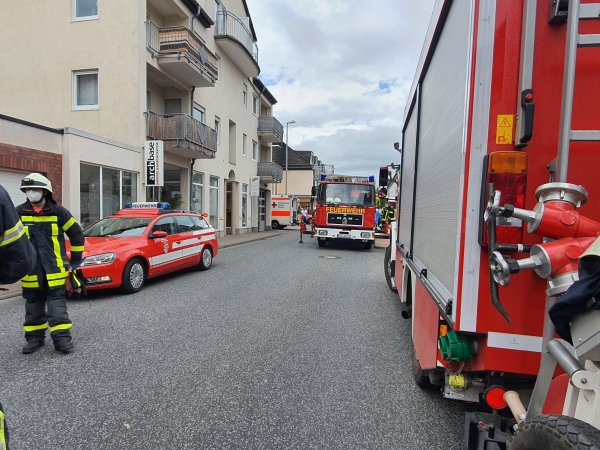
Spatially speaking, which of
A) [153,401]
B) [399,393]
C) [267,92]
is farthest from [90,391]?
[267,92]

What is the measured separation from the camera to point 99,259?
6391 mm

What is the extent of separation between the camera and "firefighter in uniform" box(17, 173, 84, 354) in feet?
13.0

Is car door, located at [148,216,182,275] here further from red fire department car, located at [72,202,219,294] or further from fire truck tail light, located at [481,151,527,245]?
fire truck tail light, located at [481,151,527,245]

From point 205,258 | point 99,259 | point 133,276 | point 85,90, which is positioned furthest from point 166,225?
point 85,90

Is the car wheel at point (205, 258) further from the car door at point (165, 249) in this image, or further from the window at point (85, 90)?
the window at point (85, 90)

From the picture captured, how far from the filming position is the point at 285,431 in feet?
8.66

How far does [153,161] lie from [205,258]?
6015 millimetres

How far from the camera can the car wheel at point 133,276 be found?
669 centimetres

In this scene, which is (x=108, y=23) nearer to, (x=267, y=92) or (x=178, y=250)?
(x=178, y=250)

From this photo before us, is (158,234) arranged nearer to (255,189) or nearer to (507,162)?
(507,162)

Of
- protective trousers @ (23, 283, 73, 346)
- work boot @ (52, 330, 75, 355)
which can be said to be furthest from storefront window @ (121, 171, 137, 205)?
work boot @ (52, 330, 75, 355)

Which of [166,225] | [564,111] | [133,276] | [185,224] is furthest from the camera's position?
[185,224]

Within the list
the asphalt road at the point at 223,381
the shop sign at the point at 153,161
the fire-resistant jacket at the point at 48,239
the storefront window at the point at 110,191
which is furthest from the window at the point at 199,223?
the fire-resistant jacket at the point at 48,239

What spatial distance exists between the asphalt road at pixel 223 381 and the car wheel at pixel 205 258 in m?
3.26
